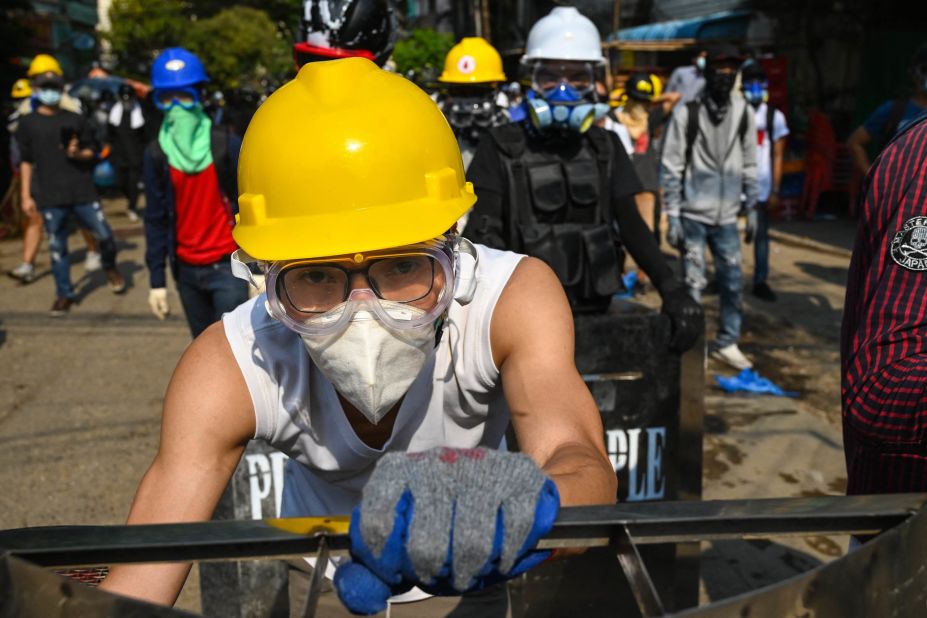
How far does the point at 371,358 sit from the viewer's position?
5.52ft

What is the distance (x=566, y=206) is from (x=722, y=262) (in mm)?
2714

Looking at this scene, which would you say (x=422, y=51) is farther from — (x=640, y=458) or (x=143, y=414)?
(x=640, y=458)

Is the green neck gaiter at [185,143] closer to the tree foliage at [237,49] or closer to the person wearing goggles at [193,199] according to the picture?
the person wearing goggles at [193,199]

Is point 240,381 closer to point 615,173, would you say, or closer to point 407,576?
point 407,576

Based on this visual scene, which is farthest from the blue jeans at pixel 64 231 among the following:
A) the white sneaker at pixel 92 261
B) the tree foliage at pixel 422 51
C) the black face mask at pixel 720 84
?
the tree foliage at pixel 422 51

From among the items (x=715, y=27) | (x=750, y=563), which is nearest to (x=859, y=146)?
(x=750, y=563)

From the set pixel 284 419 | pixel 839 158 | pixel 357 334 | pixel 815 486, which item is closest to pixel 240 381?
pixel 284 419

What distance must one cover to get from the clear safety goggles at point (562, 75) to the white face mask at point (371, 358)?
2.46 m

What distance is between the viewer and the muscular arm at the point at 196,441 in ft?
5.75

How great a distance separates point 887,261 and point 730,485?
3.08 m

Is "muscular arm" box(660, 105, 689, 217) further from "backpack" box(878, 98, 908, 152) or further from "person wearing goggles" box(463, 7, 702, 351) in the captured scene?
"person wearing goggles" box(463, 7, 702, 351)

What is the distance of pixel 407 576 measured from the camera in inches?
44.5

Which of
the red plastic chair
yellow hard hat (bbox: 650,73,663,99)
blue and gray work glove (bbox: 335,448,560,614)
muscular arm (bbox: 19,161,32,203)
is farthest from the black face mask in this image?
the red plastic chair

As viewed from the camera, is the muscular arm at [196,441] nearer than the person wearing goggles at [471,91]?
Yes
